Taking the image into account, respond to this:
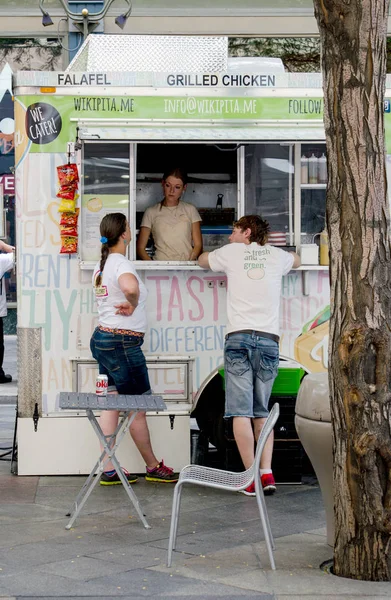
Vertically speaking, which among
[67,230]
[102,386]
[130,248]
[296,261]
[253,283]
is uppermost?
[67,230]

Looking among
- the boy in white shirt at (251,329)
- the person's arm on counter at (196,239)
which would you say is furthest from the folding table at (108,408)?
the person's arm on counter at (196,239)

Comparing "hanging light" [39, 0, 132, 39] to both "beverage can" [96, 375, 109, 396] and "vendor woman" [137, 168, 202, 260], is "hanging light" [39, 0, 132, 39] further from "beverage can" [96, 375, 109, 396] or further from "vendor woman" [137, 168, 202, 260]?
"beverage can" [96, 375, 109, 396]

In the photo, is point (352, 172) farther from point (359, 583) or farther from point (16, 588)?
point (16, 588)

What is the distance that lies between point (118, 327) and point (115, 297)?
222mm

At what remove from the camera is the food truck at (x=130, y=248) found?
25.7ft

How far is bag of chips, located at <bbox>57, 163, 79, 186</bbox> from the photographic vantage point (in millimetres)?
7816

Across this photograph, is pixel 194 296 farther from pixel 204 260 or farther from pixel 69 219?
pixel 69 219

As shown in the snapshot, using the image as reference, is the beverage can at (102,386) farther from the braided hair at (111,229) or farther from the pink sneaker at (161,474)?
the pink sneaker at (161,474)

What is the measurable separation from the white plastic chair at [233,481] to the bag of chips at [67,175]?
286cm

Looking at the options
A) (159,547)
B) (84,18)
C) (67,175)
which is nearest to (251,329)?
(67,175)

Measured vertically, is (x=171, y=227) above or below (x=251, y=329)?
above

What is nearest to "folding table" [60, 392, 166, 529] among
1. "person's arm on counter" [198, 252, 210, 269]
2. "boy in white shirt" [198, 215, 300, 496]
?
"boy in white shirt" [198, 215, 300, 496]

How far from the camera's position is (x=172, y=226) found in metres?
8.15

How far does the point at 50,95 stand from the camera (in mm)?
7793
